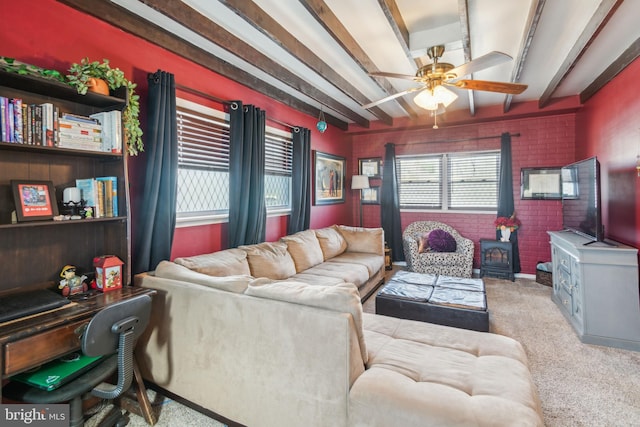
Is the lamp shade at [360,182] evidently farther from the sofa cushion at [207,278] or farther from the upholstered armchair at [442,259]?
the sofa cushion at [207,278]

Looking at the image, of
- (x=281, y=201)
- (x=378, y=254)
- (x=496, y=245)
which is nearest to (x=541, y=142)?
(x=496, y=245)

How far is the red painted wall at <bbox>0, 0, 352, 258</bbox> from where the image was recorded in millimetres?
1766

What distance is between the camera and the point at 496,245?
4.86 meters

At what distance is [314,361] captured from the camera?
1483mm

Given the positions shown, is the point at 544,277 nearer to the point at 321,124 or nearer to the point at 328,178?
the point at 328,178

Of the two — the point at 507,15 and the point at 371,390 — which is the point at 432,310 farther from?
the point at 507,15

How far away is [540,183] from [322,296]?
4817mm

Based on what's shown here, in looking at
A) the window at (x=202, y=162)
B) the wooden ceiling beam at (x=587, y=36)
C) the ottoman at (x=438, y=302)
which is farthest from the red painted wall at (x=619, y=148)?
the window at (x=202, y=162)

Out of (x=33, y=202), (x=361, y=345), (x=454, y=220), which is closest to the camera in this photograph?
(x=361, y=345)

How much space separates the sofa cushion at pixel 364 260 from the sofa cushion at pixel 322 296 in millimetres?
2349

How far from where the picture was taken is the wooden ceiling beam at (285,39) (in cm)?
214

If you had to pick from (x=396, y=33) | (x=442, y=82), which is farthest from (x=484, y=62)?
(x=396, y=33)

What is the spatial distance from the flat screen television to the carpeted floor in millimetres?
998

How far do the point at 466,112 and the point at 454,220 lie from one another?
182cm
